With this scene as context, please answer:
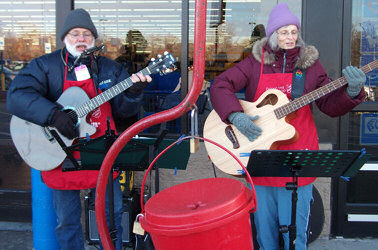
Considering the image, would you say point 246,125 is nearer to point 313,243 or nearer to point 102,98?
point 102,98

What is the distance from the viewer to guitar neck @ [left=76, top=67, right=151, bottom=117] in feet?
8.64

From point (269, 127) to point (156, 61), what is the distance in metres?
0.86

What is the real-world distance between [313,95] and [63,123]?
1604 millimetres

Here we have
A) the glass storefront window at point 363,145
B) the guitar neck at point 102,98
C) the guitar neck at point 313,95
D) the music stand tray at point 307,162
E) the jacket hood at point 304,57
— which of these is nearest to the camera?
the music stand tray at point 307,162

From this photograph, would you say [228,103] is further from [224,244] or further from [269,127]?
[224,244]

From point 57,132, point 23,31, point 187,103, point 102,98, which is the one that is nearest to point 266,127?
point 102,98

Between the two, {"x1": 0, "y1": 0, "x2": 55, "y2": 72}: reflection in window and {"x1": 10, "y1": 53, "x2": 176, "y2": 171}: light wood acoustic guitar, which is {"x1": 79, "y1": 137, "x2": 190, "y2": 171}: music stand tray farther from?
{"x1": 0, "y1": 0, "x2": 55, "y2": 72}: reflection in window

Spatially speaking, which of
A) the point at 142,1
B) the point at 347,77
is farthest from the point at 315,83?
the point at 142,1

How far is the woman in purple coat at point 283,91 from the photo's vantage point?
99.8 inches

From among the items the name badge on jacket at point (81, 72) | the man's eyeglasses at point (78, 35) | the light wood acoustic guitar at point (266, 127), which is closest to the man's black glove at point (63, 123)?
the name badge on jacket at point (81, 72)

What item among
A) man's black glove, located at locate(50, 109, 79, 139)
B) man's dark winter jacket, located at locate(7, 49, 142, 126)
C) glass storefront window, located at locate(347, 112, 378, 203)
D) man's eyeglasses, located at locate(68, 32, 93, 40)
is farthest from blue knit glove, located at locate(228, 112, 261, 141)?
glass storefront window, located at locate(347, 112, 378, 203)

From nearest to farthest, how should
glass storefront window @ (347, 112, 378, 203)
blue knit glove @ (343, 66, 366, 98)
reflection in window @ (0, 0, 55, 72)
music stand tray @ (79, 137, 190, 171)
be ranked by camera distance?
music stand tray @ (79, 137, 190, 171)
blue knit glove @ (343, 66, 366, 98)
glass storefront window @ (347, 112, 378, 203)
reflection in window @ (0, 0, 55, 72)

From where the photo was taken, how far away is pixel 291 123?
260cm

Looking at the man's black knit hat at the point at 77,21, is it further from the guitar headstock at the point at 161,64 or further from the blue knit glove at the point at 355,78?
the blue knit glove at the point at 355,78
